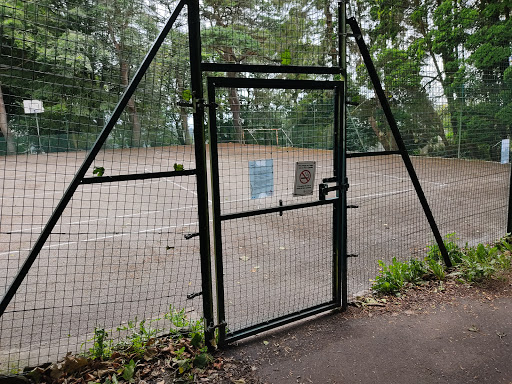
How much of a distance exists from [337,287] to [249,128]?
168 centimetres

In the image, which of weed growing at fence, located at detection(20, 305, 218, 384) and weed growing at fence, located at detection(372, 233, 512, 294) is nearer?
weed growing at fence, located at detection(20, 305, 218, 384)

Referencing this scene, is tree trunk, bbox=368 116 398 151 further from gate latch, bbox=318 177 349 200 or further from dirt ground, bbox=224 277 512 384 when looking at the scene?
dirt ground, bbox=224 277 512 384

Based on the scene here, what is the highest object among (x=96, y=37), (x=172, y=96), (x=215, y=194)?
(x=96, y=37)

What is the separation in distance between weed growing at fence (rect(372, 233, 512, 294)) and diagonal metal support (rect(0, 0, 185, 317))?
3078 millimetres

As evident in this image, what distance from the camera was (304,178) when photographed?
3287mm

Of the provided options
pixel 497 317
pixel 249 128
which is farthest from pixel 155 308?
pixel 497 317

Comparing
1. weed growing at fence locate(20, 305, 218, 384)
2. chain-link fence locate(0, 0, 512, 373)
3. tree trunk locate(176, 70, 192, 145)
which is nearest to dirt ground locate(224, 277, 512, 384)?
weed growing at fence locate(20, 305, 218, 384)

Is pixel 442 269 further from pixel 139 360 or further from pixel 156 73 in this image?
pixel 156 73

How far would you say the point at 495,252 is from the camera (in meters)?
4.55

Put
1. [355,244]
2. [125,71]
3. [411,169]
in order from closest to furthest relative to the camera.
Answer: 1. [125,71]
2. [411,169]
3. [355,244]

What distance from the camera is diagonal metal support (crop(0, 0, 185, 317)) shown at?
235cm

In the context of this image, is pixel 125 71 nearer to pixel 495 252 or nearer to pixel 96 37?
pixel 96 37

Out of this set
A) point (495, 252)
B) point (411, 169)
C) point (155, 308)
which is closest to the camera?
point (411, 169)

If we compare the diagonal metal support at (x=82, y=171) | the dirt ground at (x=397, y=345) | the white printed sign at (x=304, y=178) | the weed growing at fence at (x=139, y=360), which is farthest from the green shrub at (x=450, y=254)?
the diagonal metal support at (x=82, y=171)
